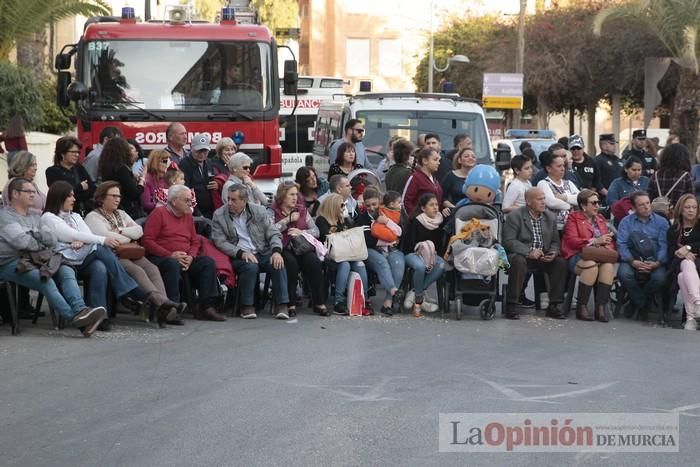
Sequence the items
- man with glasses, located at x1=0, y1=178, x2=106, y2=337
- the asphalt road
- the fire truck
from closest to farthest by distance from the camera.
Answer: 1. the asphalt road
2. man with glasses, located at x1=0, y1=178, x2=106, y2=337
3. the fire truck

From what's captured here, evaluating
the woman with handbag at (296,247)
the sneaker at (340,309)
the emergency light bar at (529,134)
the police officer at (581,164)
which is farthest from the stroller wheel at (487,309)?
the emergency light bar at (529,134)

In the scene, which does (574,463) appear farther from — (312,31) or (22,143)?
(312,31)

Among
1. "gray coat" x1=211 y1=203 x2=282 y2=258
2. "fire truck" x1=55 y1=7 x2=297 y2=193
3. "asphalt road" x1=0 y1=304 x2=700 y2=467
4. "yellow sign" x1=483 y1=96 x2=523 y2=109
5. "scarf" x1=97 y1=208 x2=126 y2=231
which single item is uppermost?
"fire truck" x1=55 y1=7 x2=297 y2=193

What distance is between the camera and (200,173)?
1510 centimetres

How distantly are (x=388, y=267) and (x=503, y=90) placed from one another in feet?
98.0

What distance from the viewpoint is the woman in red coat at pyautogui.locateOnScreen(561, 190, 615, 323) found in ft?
45.5

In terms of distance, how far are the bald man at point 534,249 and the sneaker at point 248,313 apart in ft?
8.43

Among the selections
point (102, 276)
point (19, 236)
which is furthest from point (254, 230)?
point (19, 236)

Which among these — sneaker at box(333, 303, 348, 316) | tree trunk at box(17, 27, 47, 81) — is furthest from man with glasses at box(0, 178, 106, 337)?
tree trunk at box(17, 27, 47, 81)

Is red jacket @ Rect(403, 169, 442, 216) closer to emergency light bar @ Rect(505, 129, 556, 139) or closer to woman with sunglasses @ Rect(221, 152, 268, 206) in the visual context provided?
woman with sunglasses @ Rect(221, 152, 268, 206)

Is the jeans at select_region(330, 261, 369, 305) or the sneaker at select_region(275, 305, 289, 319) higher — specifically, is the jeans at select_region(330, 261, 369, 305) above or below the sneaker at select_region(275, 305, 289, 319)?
above

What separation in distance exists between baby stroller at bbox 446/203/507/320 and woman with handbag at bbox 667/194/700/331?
69.3 inches

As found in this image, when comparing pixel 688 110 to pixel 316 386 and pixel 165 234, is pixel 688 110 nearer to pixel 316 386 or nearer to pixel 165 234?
pixel 165 234

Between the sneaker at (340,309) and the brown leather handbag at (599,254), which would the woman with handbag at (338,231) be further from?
the brown leather handbag at (599,254)
